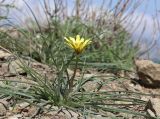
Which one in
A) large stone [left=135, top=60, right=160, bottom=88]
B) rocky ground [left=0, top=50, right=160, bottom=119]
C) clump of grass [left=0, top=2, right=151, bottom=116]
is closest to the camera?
rocky ground [left=0, top=50, right=160, bottom=119]

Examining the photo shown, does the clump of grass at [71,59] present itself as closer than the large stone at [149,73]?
Yes

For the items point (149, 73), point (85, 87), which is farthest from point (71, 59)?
point (149, 73)

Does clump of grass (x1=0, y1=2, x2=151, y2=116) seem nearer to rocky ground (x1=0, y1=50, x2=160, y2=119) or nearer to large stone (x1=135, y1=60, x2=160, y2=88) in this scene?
rocky ground (x1=0, y1=50, x2=160, y2=119)

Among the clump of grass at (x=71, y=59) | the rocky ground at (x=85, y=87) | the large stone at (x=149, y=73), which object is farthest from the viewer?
the large stone at (x=149, y=73)

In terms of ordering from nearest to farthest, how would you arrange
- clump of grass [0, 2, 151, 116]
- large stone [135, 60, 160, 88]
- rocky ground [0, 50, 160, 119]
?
rocky ground [0, 50, 160, 119], clump of grass [0, 2, 151, 116], large stone [135, 60, 160, 88]

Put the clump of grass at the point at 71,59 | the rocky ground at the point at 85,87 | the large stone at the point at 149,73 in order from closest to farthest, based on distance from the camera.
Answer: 1. the rocky ground at the point at 85,87
2. the clump of grass at the point at 71,59
3. the large stone at the point at 149,73

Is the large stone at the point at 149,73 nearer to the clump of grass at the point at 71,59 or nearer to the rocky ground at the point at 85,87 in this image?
the rocky ground at the point at 85,87

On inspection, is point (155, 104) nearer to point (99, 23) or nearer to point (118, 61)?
point (118, 61)

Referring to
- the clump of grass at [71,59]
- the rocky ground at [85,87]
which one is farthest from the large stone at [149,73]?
the clump of grass at [71,59]

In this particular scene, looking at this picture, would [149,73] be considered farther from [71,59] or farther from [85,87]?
[71,59]

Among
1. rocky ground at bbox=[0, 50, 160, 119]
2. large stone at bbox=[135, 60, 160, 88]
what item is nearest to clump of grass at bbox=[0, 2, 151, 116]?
rocky ground at bbox=[0, 50, 160, 119]
